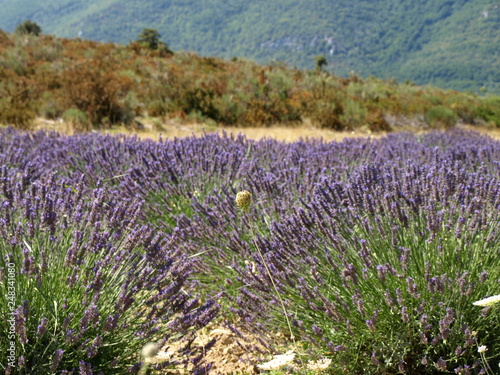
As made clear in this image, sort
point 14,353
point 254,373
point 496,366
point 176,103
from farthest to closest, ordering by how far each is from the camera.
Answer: point 176,103 → point 254,373 → point 496,366 → point 14,353

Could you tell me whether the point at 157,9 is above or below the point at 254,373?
above

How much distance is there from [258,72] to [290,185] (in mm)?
12763

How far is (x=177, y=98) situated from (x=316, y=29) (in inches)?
5264

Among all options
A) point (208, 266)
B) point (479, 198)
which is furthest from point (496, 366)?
point (208, 266)

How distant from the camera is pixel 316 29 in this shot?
13450cm

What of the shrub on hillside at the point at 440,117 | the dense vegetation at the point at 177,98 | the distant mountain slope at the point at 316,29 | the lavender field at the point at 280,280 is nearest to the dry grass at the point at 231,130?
the dense vegetation at the point at 177,98

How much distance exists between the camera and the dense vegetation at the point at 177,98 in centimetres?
906

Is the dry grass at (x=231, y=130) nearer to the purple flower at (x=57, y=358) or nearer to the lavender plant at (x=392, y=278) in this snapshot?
the lavender plant at (x=392, y=278)

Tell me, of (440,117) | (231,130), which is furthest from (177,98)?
(440,117)

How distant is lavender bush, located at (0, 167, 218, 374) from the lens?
4.55ft

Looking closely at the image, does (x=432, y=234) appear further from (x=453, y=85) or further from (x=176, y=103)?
(x=453, y=85)

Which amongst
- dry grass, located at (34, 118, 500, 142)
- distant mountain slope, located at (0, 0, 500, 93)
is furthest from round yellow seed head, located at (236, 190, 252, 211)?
distant mountain slope, located at (0, 0, 500, 93)

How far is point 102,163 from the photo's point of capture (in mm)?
3463

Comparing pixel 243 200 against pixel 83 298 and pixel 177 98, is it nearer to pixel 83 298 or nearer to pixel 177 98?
pixel 83 298
